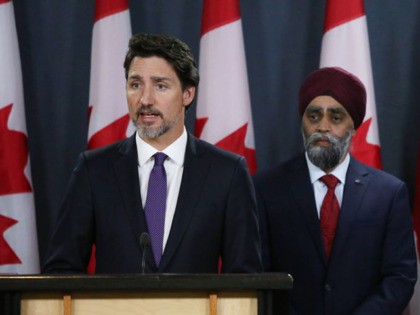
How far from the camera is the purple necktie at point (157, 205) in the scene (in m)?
2.45

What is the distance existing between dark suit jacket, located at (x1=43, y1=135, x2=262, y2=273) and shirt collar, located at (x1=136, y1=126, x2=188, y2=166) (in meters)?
0.03

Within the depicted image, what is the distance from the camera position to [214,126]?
11.8ft

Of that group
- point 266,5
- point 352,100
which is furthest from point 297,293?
point 266,5

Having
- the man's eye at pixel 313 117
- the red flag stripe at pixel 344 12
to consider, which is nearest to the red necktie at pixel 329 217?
the man's eye at pixel 313 117

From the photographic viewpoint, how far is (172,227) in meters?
2.44

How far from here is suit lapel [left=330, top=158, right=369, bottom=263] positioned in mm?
2975

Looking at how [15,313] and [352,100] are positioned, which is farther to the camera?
[352,100]

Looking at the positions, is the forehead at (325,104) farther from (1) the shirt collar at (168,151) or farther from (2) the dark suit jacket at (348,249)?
(1) the shirt collar at (168,151)

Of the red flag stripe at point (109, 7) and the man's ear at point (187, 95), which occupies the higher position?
the red flag stripe at point (109, 7)

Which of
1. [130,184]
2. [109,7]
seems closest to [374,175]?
[130,184]

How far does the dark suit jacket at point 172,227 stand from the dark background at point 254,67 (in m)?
1.42

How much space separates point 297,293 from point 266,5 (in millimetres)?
1538

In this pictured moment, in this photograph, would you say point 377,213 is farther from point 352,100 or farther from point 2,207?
point 2,207

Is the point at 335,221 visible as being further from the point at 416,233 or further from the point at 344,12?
the point at 344,12
